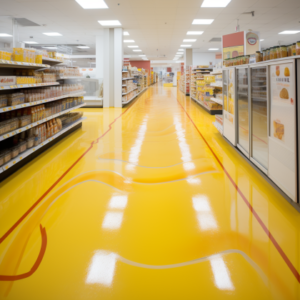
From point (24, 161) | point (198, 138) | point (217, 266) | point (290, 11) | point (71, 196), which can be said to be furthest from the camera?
point (290, 11)

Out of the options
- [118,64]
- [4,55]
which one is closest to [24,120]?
[4,55]

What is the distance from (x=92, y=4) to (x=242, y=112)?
6.22 m

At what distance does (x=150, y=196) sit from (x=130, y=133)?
12.2 feet

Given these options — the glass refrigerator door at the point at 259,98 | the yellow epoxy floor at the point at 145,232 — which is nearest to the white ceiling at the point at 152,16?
the glass refrigerator door at the point at 259,98

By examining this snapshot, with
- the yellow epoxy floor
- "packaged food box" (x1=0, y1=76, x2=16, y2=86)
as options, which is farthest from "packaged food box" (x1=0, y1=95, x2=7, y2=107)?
the yellow epoxy floor

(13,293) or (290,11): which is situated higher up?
(290,11)

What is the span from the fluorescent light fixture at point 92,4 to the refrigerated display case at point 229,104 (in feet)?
16.0

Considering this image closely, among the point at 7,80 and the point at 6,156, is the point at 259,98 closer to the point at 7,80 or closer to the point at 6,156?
the point at 7,80

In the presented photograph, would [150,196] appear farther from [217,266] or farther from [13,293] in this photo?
[13,293]

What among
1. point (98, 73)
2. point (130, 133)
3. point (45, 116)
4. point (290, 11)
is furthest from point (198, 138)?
point (98, 73)

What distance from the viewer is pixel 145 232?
2422 millimetres

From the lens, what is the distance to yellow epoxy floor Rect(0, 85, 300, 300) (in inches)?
69.6

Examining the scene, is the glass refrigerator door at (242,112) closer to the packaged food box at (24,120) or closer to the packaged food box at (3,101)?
the packaged food box at (24,120)

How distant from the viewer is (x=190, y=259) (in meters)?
2.03
